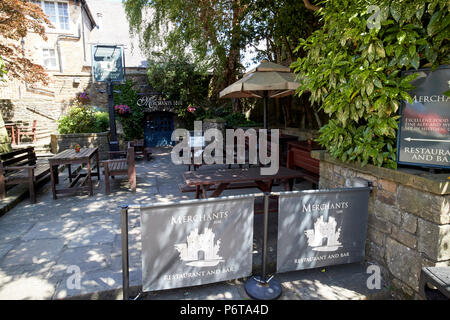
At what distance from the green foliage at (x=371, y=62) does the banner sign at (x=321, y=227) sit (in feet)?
1.68

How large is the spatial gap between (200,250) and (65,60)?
19.0 meters

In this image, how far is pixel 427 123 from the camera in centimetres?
249

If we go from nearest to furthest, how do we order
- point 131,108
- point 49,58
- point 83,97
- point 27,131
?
point 27,131 < point 83,97 < point 131,108 < point 49,58

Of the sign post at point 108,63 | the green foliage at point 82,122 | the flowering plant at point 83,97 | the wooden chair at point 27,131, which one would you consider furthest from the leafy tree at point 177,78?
the wooden chair at point 27,131

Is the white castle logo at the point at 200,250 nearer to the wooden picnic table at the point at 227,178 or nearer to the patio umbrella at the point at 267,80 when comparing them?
the wooden picnic table at the point at 227,178

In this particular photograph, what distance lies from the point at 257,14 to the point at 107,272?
9.19 m

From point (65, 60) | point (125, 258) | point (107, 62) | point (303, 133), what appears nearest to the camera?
point (125, 258)

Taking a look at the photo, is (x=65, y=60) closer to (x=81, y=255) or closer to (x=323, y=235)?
(x=81, y=255)

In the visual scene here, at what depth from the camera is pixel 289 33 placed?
822cm

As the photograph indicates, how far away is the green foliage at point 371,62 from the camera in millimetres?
2346

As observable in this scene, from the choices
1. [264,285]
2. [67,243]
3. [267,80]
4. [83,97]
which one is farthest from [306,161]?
[83,97]
